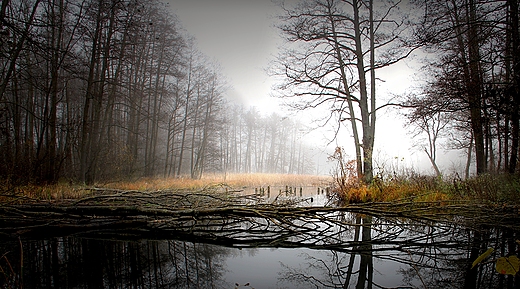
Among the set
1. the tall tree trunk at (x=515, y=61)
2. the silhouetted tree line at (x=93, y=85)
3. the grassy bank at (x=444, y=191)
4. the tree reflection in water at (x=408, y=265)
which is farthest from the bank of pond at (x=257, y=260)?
the tall tree trunk at (x=515, y=61)

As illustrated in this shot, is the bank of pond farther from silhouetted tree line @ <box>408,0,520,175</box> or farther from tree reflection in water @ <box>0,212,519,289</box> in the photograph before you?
silhouetted tree line @ <box>408,0,520,175</box>

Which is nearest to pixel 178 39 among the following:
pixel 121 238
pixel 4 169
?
pixel 4 169

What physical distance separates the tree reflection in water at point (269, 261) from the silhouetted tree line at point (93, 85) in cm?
305

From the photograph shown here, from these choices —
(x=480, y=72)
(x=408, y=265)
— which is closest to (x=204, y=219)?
(x=408, y=265)

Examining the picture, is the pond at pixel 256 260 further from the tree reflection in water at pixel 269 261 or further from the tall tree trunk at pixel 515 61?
the tall tree trunk at pixel 515 61

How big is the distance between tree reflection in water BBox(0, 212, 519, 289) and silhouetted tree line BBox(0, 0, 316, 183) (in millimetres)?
3046

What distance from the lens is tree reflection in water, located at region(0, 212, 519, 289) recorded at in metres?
1.36

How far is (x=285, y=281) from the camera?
1422mm

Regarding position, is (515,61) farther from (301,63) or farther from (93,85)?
(93,85)

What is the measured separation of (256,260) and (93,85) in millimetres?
12062

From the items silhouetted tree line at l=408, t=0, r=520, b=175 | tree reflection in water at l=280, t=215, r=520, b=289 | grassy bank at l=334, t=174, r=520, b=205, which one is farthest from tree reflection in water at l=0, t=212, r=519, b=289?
silhouetted tree line at l=408, t=0, r=520, b=175

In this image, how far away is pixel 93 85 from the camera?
10461 mm

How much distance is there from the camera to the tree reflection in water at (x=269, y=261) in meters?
1.36

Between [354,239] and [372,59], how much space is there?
27.7 ft
